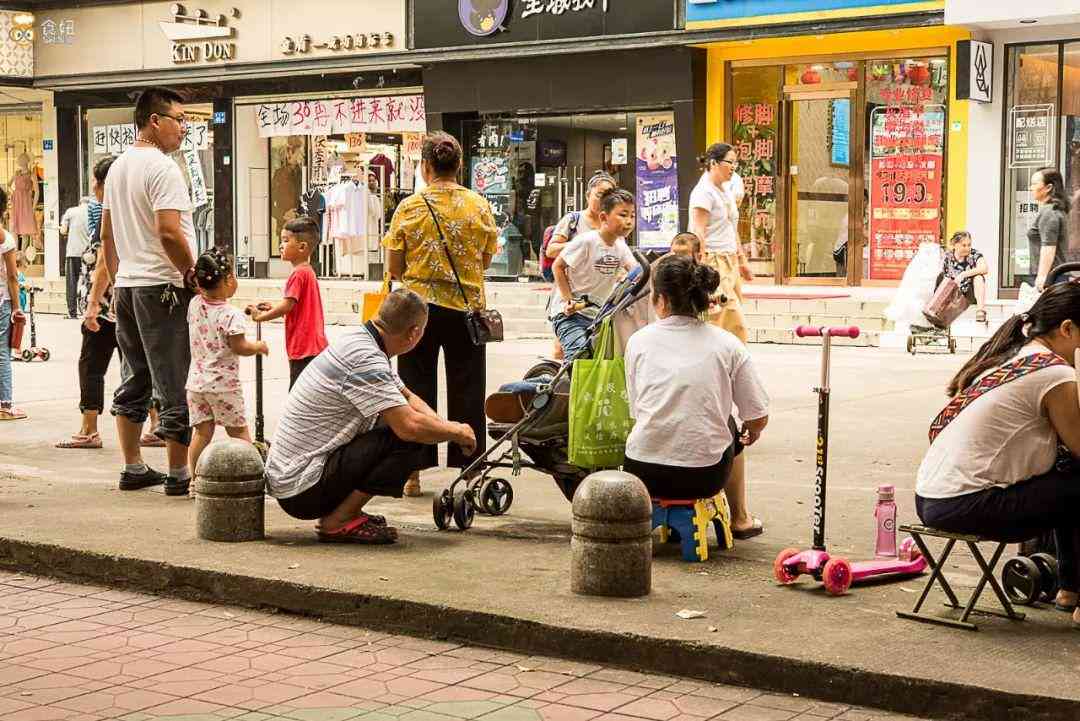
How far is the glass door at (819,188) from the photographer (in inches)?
874

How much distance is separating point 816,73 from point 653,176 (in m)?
2.90

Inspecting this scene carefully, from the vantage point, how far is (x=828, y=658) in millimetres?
5293

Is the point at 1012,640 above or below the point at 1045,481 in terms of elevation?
below

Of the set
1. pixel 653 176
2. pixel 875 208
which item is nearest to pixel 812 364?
pixel 875 208

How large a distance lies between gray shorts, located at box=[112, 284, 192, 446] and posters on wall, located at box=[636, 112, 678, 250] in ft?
50.5

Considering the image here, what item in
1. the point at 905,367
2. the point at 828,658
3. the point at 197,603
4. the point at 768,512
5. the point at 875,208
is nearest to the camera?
the point at 828,658

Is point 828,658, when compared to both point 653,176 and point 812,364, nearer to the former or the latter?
point 812,364

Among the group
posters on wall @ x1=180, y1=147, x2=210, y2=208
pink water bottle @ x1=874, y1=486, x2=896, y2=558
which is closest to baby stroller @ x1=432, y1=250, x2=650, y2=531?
pink water bottle @ x1=874, y1=486, x2=896, y2=558

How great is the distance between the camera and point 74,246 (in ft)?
78.4

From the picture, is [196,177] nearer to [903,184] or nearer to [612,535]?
[903,184]

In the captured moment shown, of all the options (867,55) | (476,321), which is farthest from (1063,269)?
(867,55)

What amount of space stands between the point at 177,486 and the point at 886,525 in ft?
12.7

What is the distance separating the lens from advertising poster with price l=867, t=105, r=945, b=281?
69.6 ft

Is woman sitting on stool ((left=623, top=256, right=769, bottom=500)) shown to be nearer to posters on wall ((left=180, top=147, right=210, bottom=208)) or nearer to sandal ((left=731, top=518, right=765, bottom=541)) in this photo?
sandal ((left=731, top=518, right=765, bottom=541))
